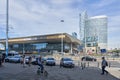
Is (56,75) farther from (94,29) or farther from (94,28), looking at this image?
(94,28)

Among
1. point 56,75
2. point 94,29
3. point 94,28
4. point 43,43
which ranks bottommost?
point 56,75

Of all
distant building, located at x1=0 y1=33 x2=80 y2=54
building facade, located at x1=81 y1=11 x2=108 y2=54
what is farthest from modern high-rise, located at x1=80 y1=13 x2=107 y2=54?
distant building, located at x1=0 y1=33 x2=80 y2=54

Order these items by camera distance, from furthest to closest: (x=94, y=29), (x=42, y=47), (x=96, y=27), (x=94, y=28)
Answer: (x=42, y=47) → (x=96, y=27) → (x=94, y=28) → (x=94, y=29)

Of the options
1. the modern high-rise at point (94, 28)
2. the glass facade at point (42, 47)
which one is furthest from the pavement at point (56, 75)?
the glass facade at point (42, 47)

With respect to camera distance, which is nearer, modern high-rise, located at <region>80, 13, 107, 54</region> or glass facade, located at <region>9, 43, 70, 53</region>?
modern high-rise, located at <region>80, 13, 107, 54</region>

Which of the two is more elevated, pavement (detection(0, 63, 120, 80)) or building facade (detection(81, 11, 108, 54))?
building facade (detection(81, 11, 108, 54))

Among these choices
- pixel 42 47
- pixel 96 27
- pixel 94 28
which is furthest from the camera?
pixel 42 47

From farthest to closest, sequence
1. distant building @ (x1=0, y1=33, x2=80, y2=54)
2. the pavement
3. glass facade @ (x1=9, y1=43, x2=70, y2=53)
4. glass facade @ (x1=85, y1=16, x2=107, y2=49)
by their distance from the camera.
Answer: glass facade @ (x1=9, y1=43, x2=70, y2=53)
distant building @ (x1=0, y1=33, x2=80, y2=54)
glass facade @ (x1=85, y1=16, x2=107, y2=49)
the pavement

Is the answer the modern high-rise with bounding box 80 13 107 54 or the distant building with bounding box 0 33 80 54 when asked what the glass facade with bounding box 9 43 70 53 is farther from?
the modern high-rise with bounding box 80 13 107 54

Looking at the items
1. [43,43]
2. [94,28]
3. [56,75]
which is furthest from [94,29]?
[56,75]

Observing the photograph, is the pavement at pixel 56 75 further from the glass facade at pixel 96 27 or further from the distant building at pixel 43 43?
the glass facade at pixel 96 27

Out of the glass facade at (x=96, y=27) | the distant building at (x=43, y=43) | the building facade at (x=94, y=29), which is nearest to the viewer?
the building facade at (x=94, y=29)

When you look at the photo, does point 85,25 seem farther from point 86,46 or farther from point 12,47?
point 12,47

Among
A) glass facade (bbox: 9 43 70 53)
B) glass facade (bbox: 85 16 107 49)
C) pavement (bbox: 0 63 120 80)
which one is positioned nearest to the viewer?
pavement (bbox: 0 63 120 80)
